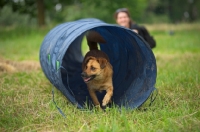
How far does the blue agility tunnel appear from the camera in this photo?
454 centimetres

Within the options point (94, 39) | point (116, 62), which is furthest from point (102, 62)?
point (116, 62)

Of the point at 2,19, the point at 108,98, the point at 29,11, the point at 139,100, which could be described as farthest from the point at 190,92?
the point at 2,19

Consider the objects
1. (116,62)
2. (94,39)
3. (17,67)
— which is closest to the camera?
(94,39)

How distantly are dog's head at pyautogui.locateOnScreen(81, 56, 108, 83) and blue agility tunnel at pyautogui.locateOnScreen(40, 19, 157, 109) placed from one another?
0.33 meters

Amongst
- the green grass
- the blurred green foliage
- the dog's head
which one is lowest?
the green grass

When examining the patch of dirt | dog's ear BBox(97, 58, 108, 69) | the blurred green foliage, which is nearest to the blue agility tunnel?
→ dog's ear BBox(97, 58, 108, 69)

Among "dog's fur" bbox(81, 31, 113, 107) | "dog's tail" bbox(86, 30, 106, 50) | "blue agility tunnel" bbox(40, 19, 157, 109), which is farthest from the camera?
"dog's tail" bbox(86, 30, 106, 50)

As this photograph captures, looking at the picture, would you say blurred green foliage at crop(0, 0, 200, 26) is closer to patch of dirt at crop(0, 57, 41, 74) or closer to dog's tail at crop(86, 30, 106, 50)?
patch of dirt at crop(0, 57, 41, 74)

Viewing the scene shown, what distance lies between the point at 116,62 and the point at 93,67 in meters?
1.64

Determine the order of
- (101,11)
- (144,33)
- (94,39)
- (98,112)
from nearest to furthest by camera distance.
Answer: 1. (98,112)
2. (94,39)
3. (144,33)
4. (101,11)

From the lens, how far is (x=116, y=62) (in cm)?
649

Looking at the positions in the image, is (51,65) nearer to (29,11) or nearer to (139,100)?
(139,100)

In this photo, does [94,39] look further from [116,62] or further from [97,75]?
[97,75]

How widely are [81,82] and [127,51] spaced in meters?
1.25
